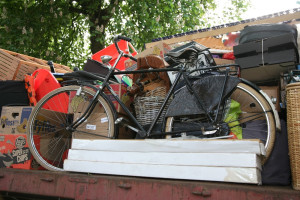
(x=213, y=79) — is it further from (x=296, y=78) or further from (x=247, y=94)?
(x=296, y=78)

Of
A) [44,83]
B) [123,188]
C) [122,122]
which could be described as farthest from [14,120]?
[123,188]

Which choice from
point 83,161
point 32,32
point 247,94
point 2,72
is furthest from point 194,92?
point 32,32

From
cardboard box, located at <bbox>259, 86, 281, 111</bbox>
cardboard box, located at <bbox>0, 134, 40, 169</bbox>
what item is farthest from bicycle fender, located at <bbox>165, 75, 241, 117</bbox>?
cardboard box, located at <bbox>0, 134, 40, 169</bbox>

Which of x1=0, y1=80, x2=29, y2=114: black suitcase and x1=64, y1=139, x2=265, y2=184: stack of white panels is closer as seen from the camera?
x1=64, y1=139, x2=265, y2=184: stack of white panels

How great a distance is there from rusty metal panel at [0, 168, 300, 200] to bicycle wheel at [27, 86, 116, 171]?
572 millimetres

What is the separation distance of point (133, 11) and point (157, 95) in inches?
186

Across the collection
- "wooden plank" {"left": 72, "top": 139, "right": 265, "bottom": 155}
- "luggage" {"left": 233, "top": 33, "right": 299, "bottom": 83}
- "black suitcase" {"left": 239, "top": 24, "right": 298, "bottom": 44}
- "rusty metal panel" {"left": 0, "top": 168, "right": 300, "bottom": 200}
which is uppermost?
"black suitcase" {"left": 239, "top": 24, "right": 298, "bottom": 44}

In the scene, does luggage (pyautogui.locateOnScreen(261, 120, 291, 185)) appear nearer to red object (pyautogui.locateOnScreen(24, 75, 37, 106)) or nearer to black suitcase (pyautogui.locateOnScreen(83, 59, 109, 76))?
black suitcase (pyautogui.locateOnScreen(83, 59, 109, 76))

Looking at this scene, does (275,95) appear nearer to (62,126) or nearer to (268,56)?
(268,56)

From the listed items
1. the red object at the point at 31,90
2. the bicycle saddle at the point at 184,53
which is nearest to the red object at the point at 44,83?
the red object at the point at 31,90

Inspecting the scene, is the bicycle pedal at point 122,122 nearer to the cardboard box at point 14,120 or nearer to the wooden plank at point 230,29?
the cardboard box at point 14,120

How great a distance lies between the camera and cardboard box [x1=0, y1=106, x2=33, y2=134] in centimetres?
278

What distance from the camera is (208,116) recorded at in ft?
7.24

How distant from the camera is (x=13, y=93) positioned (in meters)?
3.19
